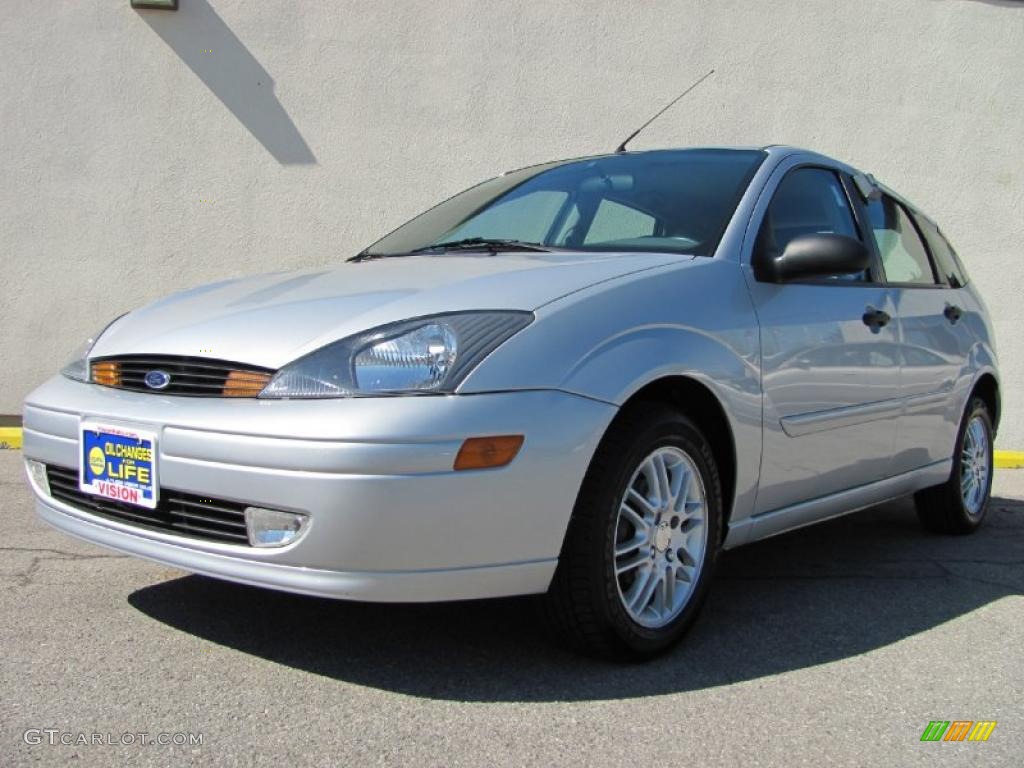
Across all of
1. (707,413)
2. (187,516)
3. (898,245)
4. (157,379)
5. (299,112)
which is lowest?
(187,516)

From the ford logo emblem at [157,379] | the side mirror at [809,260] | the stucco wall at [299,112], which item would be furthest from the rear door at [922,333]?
the stucco wall at [299,112]

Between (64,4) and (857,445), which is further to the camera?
(64,4)

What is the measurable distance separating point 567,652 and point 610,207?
1.56 metres

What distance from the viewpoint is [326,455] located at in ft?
7.67

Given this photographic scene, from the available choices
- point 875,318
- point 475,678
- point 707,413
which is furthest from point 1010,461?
point 475,678

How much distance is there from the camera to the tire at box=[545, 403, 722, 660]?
8.63 ft

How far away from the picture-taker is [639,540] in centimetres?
283

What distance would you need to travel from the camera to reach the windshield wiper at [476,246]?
3392mm

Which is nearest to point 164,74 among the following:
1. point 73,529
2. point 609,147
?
point 609,147

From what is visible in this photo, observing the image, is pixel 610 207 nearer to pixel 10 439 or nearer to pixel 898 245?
pixel 898 245

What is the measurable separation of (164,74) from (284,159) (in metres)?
0.98

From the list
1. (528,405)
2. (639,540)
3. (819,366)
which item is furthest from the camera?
(819,366)

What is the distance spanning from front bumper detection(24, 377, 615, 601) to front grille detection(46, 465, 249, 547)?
3 centimetres

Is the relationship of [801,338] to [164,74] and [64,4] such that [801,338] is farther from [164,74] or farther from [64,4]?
[64,4]
